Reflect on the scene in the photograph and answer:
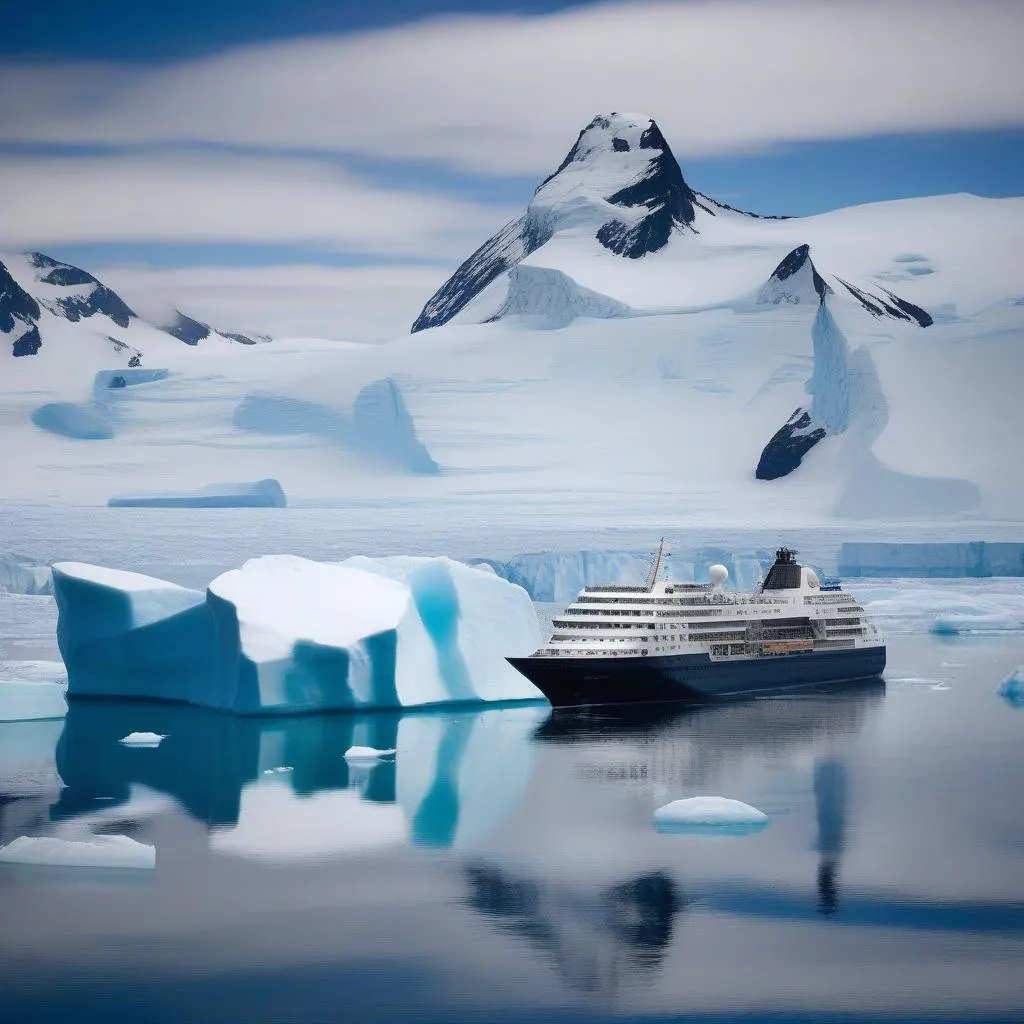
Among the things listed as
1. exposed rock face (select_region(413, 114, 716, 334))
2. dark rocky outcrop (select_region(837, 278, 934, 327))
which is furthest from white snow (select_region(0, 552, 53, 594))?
exposed rock face (select_region(413, 114, 716, 334))

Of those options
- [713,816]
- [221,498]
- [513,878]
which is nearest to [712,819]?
[713,816]

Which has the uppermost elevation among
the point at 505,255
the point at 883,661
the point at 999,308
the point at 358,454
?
the point at 505,255

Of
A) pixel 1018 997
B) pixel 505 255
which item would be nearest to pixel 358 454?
pixel 505 255

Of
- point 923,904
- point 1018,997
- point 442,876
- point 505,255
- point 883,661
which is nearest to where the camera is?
point 1018,997

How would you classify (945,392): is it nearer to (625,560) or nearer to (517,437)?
(517,437)

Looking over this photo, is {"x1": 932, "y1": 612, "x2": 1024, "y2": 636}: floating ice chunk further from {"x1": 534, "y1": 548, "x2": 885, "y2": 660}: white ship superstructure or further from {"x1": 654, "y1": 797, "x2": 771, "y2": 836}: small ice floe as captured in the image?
{"x1": 654, "y1": 797, "x2": 771, "y2": 836}: small ice floe
